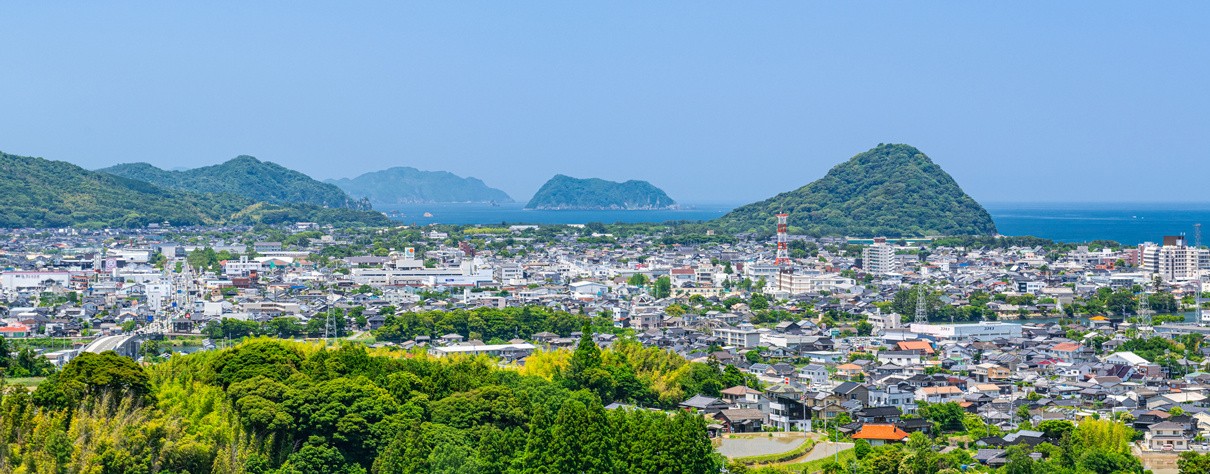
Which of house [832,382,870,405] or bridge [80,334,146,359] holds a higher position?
bridge [80,334,146,359]

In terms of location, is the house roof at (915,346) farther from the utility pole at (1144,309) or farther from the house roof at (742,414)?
the house roof at (742,414)

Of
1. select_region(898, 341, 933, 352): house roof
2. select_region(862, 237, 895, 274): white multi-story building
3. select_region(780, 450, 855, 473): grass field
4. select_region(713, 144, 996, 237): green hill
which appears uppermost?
select_region(713, 144, 996, 237): green hill

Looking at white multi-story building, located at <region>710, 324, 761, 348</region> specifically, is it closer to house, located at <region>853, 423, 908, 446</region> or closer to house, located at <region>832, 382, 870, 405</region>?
house, located at <region>832, 382, 870, 405</region>

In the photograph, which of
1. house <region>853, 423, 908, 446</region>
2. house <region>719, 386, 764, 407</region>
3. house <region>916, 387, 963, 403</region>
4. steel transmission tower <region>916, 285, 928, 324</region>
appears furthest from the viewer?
steel transmission tower <region>916, 285, 928, 324</region>

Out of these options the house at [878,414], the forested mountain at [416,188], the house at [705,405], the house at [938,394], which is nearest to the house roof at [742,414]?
the house at [705,405]

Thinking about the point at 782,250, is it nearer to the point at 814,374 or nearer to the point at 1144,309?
the point at 1144,309

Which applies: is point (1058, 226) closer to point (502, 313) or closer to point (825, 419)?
point (502, 313)

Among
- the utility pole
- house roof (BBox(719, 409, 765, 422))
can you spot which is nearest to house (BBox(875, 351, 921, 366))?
house roof (BBox(719, 409, 765, 422))

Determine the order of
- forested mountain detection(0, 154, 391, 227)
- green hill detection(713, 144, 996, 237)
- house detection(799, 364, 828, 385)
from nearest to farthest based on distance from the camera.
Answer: house detection(799, 364, 828, 385) < forested mountain detection(0, 154, 391, 227) < green hill detection(713, 144, 996, 237)
